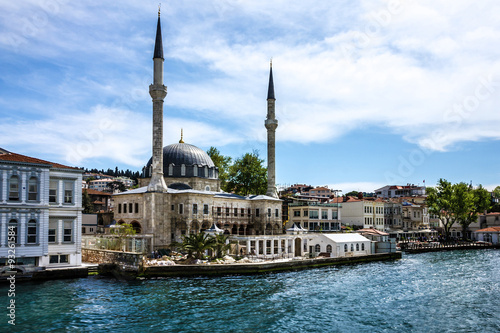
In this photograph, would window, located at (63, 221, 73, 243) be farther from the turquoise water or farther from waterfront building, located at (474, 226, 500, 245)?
waterfront building, located at (474, 226, 500, 245)

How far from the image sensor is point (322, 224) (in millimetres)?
67000

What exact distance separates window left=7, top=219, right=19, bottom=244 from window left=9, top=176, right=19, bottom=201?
146 centimetres

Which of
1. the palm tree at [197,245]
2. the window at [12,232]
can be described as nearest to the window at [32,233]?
the window at [12,232]

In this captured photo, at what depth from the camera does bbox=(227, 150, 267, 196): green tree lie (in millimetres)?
68500

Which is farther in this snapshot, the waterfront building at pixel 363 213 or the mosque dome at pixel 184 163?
the waterfront building at pixel 363 213

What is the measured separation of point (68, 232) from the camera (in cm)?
3216

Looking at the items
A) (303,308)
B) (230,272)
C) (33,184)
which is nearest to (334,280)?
(230,272)

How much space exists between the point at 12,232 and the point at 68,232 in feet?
13.3

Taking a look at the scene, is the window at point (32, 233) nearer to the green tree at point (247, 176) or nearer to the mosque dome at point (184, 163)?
the mosque dome at point (184, 163)

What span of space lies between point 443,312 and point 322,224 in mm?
43532

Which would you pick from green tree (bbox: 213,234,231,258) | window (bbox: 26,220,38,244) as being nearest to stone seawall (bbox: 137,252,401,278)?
green tree (bbox: 213,234,231,258)

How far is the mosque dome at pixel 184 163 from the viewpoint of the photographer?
55.4 m

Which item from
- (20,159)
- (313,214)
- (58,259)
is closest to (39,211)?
(20,159)

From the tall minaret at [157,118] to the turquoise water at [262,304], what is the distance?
16.5 meters
